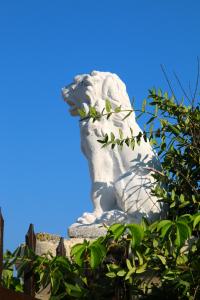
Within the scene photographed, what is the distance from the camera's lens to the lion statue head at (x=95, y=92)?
584 centimetres

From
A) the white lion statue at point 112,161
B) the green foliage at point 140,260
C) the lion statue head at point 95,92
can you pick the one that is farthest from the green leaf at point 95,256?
the lion statue head at point 95,92

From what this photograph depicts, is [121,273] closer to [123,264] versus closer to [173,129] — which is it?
[123,264]

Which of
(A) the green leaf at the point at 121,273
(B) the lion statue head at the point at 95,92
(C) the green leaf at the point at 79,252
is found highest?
(B) the lion statue head at the point at 95,92

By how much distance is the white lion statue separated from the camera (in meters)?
5.18

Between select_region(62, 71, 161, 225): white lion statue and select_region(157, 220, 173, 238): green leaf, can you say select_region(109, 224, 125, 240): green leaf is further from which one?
select_region(62, 71, 161, 225): white lion statue

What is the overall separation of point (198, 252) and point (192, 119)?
1606 millimetres

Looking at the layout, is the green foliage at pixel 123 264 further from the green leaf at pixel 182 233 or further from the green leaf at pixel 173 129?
the green leaf at pixel 173 129

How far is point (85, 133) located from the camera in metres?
5.80

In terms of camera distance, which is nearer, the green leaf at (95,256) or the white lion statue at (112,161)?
the green leaf at (95,256)

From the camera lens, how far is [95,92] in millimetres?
5867

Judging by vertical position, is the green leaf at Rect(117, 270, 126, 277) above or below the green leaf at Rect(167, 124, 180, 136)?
below

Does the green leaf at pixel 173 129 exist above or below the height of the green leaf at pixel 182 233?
above

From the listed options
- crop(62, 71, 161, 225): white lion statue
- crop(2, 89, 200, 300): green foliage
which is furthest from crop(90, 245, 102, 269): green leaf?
crop(62, 71, 161, 225): white lion statue

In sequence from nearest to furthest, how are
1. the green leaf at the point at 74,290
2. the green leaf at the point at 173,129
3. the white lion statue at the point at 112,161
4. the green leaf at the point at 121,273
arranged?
the green leaf at the point at 74,290
the green leaf at the point at 121,273
the green leaf at the point at 173,129
the white lion statue at the point at 112,161
